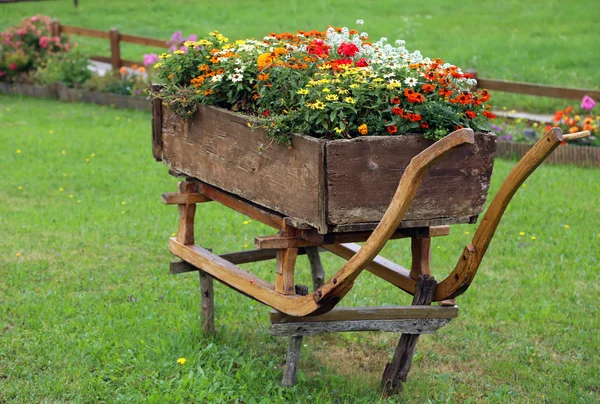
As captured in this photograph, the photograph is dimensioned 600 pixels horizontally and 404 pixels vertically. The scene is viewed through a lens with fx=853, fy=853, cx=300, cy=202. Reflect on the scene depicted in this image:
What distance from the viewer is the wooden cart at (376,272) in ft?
11.0

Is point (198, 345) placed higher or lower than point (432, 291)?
lower

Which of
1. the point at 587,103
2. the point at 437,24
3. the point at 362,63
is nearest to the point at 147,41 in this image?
the point at 587,103

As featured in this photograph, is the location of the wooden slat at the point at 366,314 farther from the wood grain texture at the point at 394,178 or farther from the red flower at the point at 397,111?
the red flower at the point at 397,111

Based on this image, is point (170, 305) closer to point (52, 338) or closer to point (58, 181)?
point (52, 338)

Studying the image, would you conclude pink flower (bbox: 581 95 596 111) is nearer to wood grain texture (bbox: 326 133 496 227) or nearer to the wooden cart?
the wooden cart

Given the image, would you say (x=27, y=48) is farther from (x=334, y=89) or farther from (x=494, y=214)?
(x=494, y=214)

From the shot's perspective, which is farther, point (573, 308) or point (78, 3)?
point (78, 3)

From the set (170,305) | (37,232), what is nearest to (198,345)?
(170,305)

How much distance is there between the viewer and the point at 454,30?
18953 millimetres

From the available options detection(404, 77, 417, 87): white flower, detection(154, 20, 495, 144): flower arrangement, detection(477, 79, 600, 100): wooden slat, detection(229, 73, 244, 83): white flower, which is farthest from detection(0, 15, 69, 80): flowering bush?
detection(404, 77, 417, 87): white flower

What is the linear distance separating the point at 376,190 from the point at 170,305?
2.24m

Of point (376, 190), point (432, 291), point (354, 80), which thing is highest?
point (354, 80)

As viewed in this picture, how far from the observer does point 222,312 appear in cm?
542

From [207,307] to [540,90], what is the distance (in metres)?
6.90
